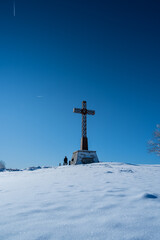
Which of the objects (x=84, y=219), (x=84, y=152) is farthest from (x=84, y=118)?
(x=84, y=219)

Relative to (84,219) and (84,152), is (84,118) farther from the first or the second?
(84,219)

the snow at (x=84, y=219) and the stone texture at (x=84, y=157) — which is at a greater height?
the stone texture at (x=84, y=157)

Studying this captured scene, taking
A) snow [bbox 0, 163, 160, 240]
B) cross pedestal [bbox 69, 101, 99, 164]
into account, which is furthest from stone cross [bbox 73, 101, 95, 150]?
snow [bbox 0, 163, 160, 240]

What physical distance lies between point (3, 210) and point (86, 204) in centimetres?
139

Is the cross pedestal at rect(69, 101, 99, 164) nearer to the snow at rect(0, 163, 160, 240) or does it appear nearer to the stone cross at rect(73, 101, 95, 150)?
the stone cross at rect(73, 101, 95, 150)

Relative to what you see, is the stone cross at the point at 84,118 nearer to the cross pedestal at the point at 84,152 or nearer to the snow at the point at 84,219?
the cross pedestal at the point at 84,152

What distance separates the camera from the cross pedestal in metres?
18.9

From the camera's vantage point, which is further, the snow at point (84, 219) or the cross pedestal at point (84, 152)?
the cross pedestal at point (84, 152)

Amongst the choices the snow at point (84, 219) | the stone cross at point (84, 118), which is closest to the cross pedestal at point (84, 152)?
the stone cross at point (84, 118)

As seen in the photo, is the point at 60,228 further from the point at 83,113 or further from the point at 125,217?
the point at 83,113

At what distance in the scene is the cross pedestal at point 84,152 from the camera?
18.9m

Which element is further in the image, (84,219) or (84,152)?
(84,152)

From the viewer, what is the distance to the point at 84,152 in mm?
19500

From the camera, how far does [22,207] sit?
2.76 meters
